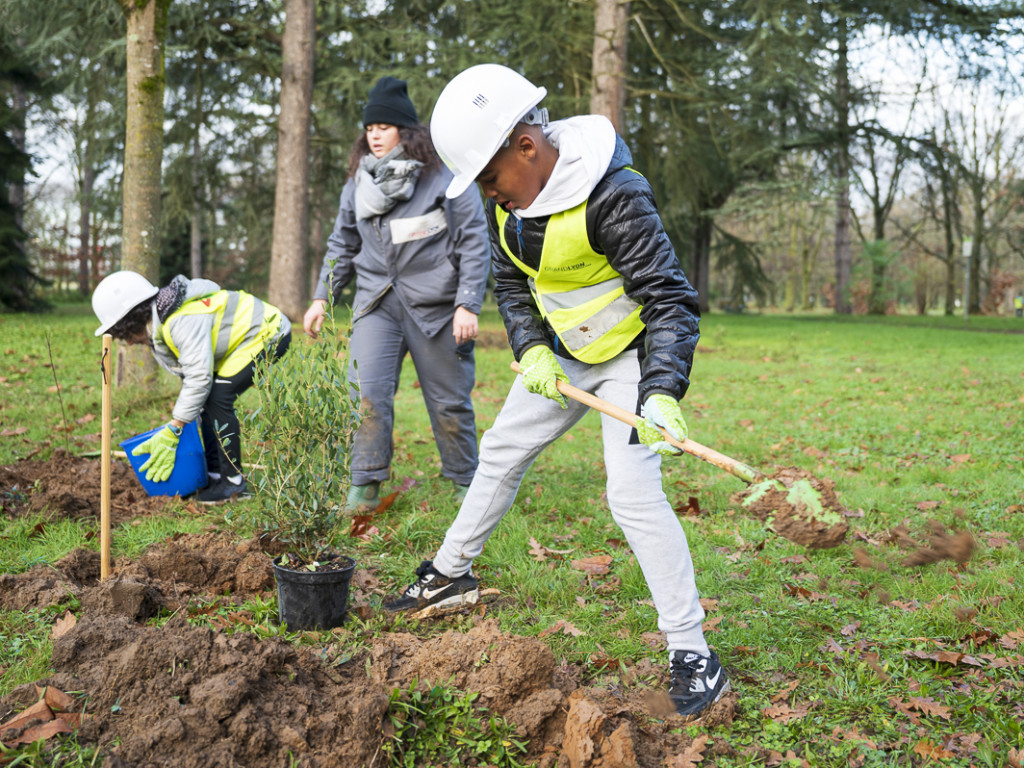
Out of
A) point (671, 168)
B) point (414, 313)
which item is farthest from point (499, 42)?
point (414, 313)

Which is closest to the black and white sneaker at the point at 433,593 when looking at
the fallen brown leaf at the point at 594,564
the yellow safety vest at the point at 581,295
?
the fallen brown leaf at the point at 594,564

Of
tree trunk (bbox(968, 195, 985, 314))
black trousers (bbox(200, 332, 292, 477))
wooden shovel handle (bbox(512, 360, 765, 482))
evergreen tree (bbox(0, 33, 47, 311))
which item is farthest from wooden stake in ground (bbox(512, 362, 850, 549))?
tree trunk (bbox(968, 195, 985, 314))

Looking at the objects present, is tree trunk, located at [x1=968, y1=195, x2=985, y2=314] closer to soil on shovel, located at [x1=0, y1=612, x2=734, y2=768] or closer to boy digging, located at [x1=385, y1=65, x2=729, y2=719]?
boy digging, located at [x1=385, y1=65, x2=729, y2=719]

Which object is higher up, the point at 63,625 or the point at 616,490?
the point at 616,490

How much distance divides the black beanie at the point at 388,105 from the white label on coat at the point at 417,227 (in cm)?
50

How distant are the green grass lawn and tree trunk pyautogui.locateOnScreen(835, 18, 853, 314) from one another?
36.4 ft

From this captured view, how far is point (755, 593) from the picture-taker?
3461mm

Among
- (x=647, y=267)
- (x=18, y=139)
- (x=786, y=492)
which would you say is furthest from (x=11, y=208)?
(x=786, y=492)

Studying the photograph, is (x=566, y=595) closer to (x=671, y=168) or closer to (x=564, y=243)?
(x=564, y=243)

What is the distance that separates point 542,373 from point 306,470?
1028mm

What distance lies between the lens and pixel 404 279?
4324 mm

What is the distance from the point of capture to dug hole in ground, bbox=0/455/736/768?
2.06 m

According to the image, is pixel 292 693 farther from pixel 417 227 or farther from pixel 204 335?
pixel 417 227

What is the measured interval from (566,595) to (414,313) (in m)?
1.79
